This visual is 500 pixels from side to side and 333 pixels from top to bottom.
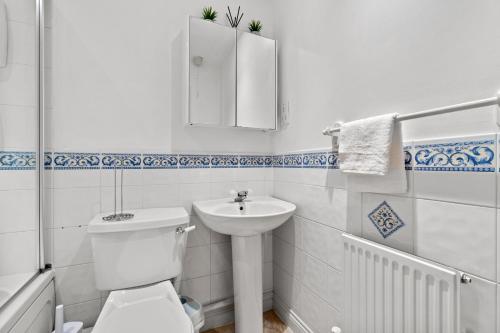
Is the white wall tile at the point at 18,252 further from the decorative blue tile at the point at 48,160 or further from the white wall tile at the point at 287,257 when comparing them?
Answer: the white wall tile at the point at 287,257

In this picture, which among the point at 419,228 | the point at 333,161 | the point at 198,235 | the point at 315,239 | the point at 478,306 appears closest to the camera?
the point at 478,306

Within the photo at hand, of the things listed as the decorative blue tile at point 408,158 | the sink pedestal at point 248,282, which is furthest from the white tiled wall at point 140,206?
the decorative blue tile at point 408,158

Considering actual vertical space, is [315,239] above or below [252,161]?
below

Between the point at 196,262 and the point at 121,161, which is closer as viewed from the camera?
the point at 121,161

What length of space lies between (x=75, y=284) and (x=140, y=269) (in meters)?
0.44

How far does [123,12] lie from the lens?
1.38m

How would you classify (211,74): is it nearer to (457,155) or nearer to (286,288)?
(457,155)

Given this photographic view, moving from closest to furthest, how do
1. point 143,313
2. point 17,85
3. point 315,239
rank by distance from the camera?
point 143,313, point 17,85, point 315,239

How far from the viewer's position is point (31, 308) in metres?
1.00

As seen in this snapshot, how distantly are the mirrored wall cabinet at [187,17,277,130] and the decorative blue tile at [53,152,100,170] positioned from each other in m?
0.58

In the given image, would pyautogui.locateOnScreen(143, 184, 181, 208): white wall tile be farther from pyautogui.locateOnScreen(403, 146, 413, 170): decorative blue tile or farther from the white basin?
pyautogui.locateOnScreen(403, 146, 413, 170): decorative blue tile

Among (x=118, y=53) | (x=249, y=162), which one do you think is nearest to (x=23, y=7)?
(x=118, y=53)

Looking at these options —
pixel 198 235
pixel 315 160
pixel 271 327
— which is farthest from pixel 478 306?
pixel 198 235

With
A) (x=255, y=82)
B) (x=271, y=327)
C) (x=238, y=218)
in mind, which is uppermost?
(x=255, y=82)
